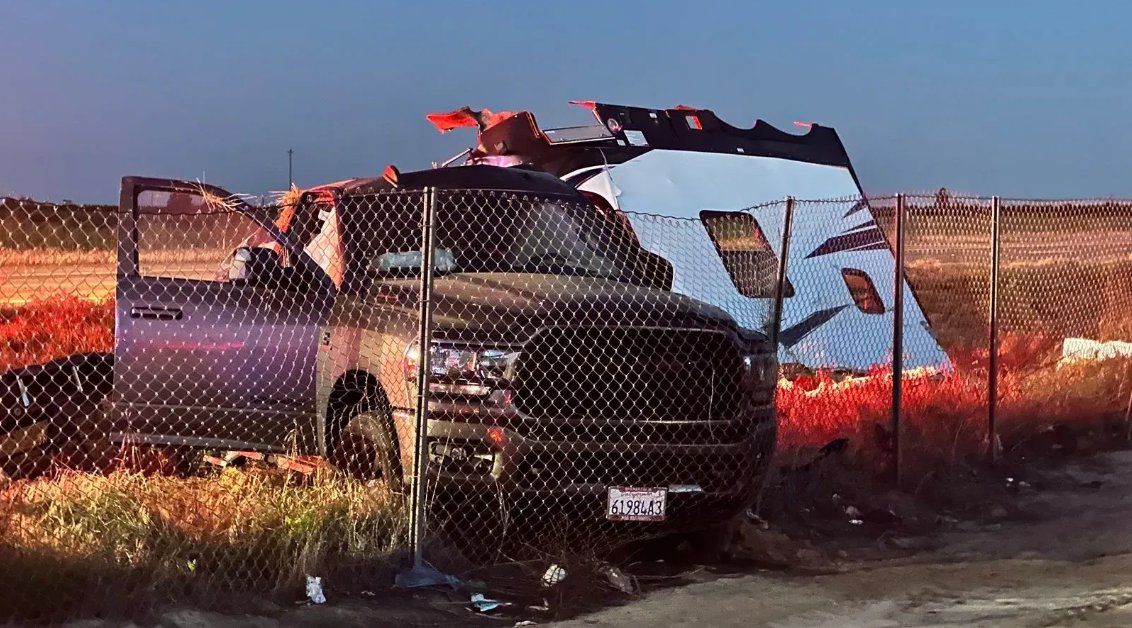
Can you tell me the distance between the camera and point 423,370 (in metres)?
5.59

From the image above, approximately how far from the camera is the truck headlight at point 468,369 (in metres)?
5.79

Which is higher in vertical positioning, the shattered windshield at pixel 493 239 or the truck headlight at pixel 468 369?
the shattered windshield at pixel 493 239

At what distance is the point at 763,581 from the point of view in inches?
250

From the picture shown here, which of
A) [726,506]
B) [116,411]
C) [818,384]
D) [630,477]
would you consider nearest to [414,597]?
[630,477]

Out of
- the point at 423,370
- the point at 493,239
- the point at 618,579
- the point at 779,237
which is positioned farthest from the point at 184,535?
the point at 779,237

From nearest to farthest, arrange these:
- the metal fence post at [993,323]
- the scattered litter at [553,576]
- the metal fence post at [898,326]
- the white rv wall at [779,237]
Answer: the scattered litter at [553,576], the metal fence post at [898,326], the metal fence post at [993,323], the white rv wall at [779,237]

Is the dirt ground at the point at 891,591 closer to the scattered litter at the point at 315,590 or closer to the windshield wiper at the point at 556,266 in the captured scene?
the scattered litter at the point at 315,590

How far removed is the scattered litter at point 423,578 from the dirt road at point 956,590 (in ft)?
2.35

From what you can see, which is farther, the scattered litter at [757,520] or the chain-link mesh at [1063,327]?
the chain-link mesh at [1063,327]

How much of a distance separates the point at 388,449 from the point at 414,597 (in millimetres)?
841

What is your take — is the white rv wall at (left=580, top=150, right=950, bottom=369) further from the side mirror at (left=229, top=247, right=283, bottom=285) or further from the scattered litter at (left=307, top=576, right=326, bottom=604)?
the scattered litter at (left=307, top=576, right=326, bottom=604)

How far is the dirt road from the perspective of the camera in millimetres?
5531

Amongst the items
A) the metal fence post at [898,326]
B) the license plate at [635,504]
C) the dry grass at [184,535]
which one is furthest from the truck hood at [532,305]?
the metal fence post at [898,326]

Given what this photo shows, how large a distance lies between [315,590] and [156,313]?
2138 millimetres
